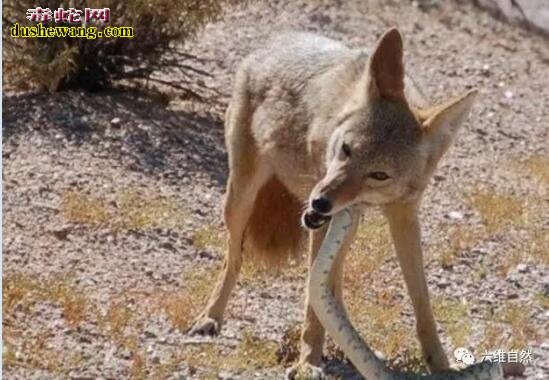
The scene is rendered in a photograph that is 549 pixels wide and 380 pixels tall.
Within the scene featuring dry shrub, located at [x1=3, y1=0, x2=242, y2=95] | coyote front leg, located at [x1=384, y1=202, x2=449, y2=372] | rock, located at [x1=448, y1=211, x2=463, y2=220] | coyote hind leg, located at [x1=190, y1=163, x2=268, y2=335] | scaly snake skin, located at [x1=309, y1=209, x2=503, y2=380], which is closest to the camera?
scaly snake skin, located at [x1=309, y1=209, x2=503, y2=380]

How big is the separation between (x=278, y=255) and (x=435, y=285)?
1.15 meters

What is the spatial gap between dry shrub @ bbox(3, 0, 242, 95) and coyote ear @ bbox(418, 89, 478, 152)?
4092 millimetres

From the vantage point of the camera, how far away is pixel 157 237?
805 cm

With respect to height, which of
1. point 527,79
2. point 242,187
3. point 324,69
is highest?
point 324,69

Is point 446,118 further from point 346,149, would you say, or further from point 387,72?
point 346,149

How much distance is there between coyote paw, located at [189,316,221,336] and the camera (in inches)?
270

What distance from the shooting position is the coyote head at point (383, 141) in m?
5.56

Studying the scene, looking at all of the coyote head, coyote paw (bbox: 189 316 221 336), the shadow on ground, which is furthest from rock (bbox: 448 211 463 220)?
the coyote head

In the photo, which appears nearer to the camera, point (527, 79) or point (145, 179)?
point (145, 179)

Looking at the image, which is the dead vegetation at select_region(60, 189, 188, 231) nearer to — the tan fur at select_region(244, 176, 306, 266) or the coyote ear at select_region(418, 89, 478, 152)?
the tan fur at select_region(244, 176, 306, 266)

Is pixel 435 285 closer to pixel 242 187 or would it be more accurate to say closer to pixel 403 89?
pixel 242 187

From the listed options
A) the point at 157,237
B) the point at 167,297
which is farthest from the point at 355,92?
the point at 157,237

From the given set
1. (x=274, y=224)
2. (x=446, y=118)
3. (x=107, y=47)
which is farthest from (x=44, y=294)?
(x=107, y=47)

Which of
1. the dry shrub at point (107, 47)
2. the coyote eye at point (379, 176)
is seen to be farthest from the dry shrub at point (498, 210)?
the coyote eye at point (379, 176)
